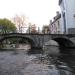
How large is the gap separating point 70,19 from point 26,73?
48048 mm

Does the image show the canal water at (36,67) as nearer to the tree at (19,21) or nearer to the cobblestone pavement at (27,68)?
the cobblestone pavement at (27,68)

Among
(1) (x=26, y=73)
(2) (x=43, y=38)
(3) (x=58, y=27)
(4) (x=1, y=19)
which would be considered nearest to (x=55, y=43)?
(3) (x=58, y=27)

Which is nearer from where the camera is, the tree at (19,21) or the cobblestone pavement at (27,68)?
the cobblestone pavement at (27,68)

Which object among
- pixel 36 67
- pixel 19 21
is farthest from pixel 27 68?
pixel 19 21

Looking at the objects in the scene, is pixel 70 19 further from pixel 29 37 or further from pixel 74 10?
pixel 29 37

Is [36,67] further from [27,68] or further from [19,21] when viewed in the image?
[19,21]

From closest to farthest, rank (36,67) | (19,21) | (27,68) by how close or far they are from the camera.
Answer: (27,68) → (36,67) → (19,21)

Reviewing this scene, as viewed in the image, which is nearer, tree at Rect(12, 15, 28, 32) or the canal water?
the canal water

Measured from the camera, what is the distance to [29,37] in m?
60.3

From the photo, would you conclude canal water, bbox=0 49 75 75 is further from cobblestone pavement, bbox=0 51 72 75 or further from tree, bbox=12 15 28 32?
tree, bbox=12 15 28 32

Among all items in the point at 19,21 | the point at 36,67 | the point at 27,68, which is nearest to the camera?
the point at 27,68

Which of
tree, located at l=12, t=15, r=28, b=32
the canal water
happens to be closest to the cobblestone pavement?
the canal water

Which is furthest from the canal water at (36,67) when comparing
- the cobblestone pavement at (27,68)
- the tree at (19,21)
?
the tree at (19,21)

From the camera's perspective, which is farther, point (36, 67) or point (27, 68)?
point (36, 67)
